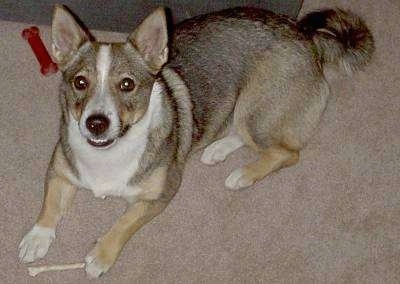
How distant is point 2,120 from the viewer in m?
3.21

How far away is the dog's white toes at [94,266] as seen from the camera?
9.04 ft

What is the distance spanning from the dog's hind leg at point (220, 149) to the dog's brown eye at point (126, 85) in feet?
2.58

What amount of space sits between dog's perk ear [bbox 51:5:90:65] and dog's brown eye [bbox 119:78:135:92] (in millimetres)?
231

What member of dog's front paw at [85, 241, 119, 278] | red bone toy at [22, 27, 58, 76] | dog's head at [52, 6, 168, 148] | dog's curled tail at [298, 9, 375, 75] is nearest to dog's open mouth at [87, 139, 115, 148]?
dog's head at [52, 6, 168, 148]

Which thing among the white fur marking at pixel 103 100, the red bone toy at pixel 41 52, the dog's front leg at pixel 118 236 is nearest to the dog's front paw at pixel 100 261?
the dog's front leg at pixel 118 236

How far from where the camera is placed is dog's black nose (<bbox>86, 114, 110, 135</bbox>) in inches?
92.8

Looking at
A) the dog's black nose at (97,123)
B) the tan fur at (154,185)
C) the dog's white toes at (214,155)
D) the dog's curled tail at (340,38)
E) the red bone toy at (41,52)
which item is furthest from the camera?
the red bone toy at (41,52)

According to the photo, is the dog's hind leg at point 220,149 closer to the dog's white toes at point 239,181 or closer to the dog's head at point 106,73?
the dog's white toes at point 239,181

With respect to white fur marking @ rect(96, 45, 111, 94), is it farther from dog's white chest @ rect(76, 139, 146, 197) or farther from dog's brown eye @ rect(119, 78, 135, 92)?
dog's white chest @ rect(76, 139, 146, 197)

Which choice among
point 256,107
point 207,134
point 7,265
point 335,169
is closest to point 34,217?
point 7,265

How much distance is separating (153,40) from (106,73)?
0.75 ft

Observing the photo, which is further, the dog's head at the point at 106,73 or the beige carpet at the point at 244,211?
the beige carpet at the point at 244,211

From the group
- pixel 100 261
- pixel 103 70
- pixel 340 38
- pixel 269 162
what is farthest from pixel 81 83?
pixel 340 38

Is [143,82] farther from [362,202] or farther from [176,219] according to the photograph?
[362,202]
